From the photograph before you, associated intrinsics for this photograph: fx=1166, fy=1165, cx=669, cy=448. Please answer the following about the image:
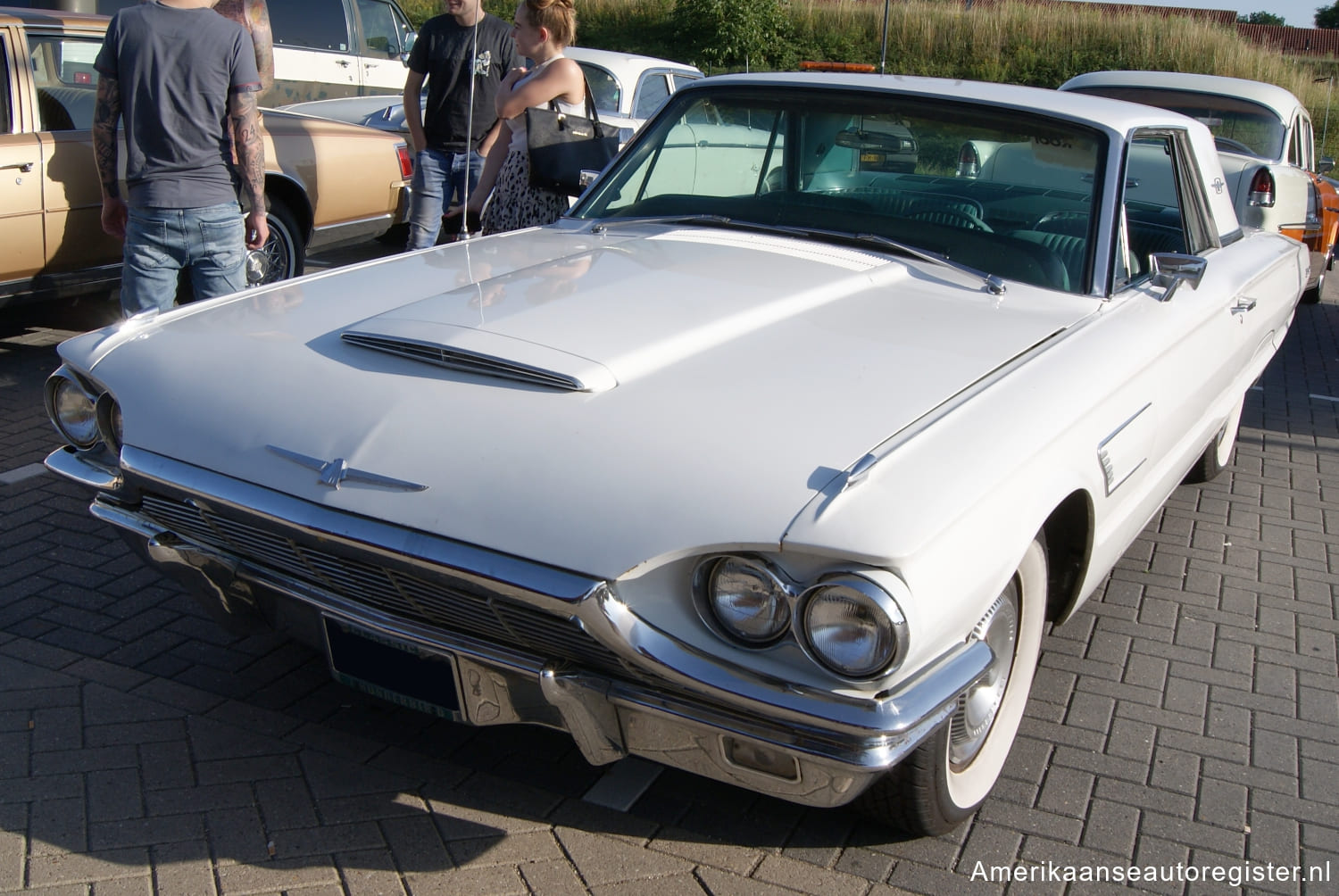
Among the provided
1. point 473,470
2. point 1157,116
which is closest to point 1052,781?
point 473,470

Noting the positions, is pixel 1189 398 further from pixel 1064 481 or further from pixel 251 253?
pixel 251 253

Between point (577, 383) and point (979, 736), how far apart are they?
48.2 inches

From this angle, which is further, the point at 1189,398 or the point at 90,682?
the point at 1189,398

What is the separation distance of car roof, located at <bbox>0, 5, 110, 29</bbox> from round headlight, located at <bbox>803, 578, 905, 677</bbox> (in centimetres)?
518

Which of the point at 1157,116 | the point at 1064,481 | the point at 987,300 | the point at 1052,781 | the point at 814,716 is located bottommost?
the point at 1052,781

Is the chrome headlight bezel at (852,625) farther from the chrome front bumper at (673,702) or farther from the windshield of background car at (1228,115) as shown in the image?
the windshield of background car at (1228,115)

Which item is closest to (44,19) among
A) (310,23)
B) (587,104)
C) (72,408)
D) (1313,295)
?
(587,104)

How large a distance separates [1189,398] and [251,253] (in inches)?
168

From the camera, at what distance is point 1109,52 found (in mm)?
25375

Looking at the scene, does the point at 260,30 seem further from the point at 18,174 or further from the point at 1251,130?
the point at 1251,130

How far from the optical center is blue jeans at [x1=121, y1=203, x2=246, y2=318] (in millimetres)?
4246

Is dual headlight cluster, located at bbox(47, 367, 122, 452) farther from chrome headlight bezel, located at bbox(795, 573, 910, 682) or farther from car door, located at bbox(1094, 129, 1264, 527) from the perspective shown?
car door, located at bbox(1094, 129, 1264, 527)

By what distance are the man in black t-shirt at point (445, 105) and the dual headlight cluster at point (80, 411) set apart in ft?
9.89

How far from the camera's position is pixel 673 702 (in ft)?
6.87
